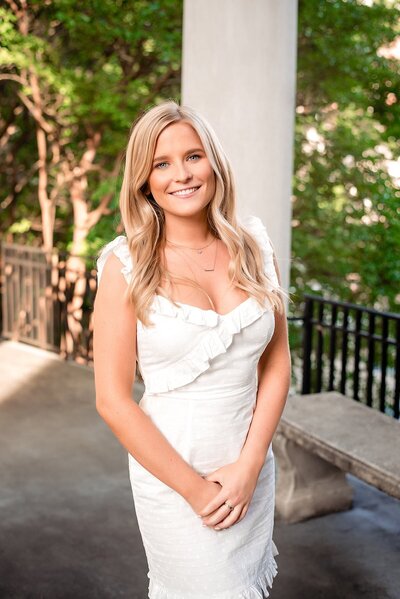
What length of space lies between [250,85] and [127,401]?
3.41 m

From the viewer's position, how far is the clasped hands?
208cm

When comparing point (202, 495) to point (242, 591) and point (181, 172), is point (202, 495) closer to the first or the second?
point (242, 591)

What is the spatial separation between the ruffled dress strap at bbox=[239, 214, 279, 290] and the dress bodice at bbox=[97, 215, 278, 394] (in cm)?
14

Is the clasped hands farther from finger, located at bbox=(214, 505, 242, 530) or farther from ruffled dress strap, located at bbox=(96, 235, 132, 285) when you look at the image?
ruffled dress strap, located at bbox=(96, 235, 132, 285)

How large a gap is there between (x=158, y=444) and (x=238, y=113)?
133 inches

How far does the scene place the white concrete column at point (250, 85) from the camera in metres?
4.93

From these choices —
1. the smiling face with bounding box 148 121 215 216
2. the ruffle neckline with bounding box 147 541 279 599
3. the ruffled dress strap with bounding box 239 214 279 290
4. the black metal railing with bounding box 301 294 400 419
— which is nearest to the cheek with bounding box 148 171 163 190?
the smiling face with bounding box 148 121 215 216

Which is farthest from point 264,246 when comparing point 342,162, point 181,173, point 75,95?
point 342,162

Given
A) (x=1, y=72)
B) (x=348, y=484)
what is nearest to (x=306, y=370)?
(x=348, y=484)

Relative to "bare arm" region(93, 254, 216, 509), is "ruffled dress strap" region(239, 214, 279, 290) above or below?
above

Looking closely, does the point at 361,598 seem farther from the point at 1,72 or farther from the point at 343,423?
the point at 1,72

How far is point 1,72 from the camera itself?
10922 mm

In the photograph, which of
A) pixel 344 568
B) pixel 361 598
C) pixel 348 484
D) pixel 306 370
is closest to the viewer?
pixel 361 598

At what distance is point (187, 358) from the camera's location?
2080 mm
